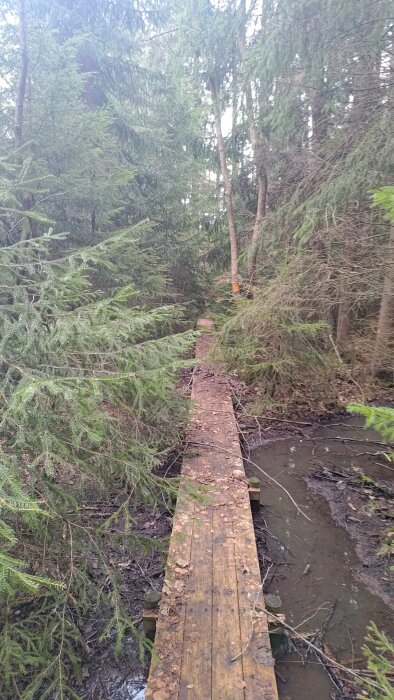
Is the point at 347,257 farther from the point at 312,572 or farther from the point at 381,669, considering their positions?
the point at 381,669

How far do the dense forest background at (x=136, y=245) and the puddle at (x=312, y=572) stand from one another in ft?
5.57

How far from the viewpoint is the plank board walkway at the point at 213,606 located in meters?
2.53

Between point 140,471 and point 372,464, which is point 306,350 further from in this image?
point 140,471

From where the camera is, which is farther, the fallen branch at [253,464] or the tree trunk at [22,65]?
the fallen branch at [253,464]

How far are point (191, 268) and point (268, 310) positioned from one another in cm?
686

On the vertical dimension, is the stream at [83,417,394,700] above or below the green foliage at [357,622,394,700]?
below

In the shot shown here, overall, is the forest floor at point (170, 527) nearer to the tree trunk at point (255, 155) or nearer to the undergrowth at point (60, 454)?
the undergrowth at point (60, 454)

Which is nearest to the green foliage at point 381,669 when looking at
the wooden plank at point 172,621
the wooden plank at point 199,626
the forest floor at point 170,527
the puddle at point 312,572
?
the puddle at point 312,572

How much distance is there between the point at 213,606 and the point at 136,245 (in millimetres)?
7130

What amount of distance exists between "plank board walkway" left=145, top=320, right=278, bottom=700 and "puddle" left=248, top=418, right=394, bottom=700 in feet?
2.80

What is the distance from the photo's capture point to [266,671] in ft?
8.54

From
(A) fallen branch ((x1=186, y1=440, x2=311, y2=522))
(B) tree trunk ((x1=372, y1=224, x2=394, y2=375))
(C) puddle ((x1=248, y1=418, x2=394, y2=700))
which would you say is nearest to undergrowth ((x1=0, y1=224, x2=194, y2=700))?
(C) puddle ((x1=248, y1=418, x2=394, y2=700))

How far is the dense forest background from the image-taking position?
290cm

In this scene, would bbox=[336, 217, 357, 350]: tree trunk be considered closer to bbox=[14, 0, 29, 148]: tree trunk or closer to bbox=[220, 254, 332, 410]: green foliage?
bbox=[220, 254, 332, 410]: green foliage
